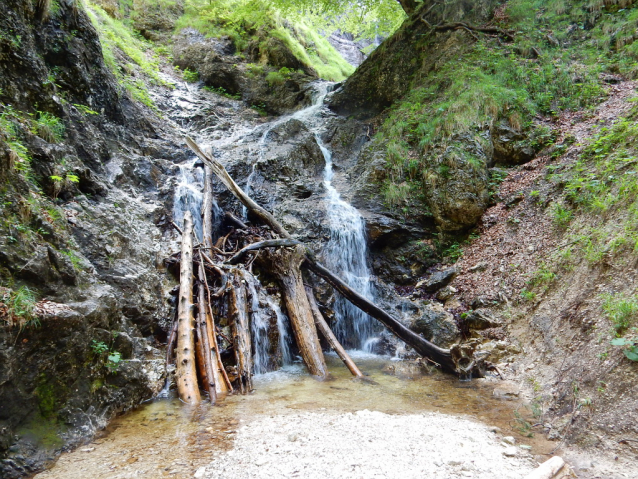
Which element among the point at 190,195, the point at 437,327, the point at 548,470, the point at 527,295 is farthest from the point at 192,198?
the point at 548,470

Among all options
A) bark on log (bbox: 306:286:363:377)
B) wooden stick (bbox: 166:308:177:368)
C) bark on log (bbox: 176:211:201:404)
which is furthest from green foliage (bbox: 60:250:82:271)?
bark on log (bbox: 306:286:363:377)

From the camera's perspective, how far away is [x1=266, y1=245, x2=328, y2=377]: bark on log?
5.64 meters

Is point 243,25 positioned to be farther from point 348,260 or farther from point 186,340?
point 186,340

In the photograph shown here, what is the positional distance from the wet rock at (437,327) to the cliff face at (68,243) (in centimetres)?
450

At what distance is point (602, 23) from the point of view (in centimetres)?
1027

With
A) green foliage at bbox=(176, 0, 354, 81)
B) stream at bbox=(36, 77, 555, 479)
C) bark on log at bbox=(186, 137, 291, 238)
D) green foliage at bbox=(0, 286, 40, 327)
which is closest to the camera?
stream at bbox=(36, 77, 555, 479)

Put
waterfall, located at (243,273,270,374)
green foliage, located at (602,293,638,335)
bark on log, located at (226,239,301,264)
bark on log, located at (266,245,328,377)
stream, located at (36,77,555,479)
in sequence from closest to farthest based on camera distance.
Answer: stream, located at (36,77,555,479), green foliage, located at (602,293,638,335), bark on log, located at (266,245,328,377), waterfall, located at (243,273,270,374), bark on log, located at (226,239,301,264)

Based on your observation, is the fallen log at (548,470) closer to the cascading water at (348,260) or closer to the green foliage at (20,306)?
the green foliage at (20,306)

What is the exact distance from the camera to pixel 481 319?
610cm

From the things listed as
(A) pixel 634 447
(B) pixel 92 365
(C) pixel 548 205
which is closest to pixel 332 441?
(A) pixel 634 447

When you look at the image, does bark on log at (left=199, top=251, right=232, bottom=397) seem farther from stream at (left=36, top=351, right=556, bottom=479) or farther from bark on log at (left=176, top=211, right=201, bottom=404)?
stream at (left=36, top=351, right=556, bottom=479)

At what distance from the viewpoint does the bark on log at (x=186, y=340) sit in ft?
13.9

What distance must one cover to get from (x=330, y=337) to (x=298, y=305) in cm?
80

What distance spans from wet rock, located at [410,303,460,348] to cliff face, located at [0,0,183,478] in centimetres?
450
